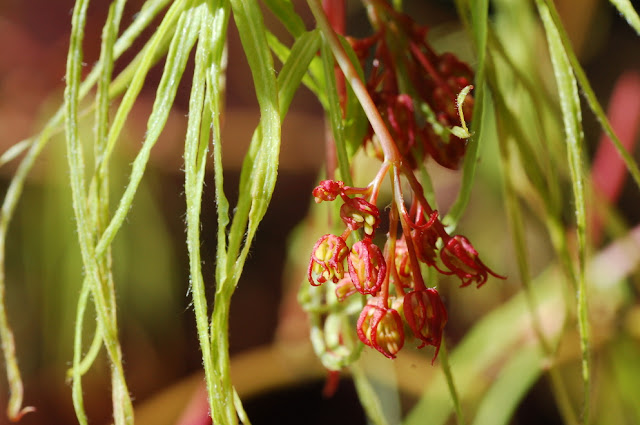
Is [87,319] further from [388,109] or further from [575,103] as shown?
[575,103]

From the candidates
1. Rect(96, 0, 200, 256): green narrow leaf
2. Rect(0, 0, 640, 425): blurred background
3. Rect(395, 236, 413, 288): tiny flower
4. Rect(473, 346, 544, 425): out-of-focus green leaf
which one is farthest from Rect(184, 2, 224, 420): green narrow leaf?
Rect(0, 0, 640, 425): blurred background

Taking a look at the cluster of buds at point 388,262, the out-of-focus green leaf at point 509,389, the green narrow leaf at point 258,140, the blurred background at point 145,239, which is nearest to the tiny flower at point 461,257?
the cluster of buds at point 388,262

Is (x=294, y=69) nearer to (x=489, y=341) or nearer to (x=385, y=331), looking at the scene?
(x=385, y=331)

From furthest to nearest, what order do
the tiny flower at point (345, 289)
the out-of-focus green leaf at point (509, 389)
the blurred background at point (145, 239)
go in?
1. the blurred background at point (145, 239)
2. the out-of-focus green leaf at point (509, 389)
3. the tiny flower at point (345, 289)

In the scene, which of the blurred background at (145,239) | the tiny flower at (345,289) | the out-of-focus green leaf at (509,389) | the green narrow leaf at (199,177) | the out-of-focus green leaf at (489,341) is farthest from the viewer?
the blurred background at (145,239)

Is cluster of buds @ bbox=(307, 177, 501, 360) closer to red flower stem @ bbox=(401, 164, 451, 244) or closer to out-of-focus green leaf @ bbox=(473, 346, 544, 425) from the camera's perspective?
red flower stem @ bbox=(401, 164, 451, 244)

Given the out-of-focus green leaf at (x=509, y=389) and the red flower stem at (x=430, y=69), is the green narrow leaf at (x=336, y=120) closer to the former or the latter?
Answer: the red flower stem at (x=430, y=69)
